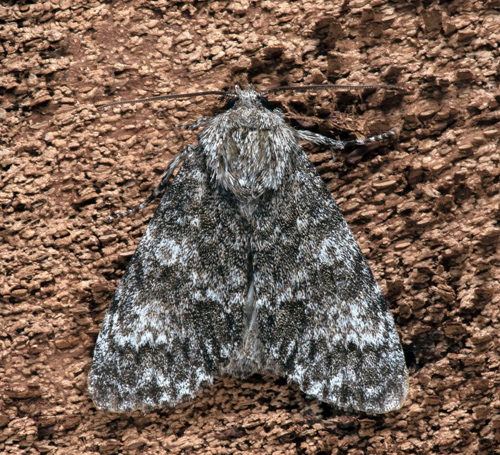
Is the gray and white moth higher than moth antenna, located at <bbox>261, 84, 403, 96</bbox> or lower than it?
lower

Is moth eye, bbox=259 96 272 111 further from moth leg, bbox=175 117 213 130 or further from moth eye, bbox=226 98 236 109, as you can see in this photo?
moth leg, bbox=175 117 213 130

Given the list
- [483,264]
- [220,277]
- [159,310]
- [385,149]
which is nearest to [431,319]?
[483,264]

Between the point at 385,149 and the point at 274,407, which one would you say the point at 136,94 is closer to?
the point at 385,149

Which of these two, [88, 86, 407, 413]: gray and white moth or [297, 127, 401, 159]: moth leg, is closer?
[88, 86, 407, 413]: gray and white moth

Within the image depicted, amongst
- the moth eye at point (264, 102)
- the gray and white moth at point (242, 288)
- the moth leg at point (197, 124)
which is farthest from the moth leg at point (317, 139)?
the moth leg at point (197, 124)

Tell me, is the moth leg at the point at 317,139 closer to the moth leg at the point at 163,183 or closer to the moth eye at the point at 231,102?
the moth eye at the point at 231,102

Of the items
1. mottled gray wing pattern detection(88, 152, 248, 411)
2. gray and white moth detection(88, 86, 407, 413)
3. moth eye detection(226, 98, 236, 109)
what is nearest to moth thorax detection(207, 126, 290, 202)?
gray and white moth detection(88, 86, 407, 413)
